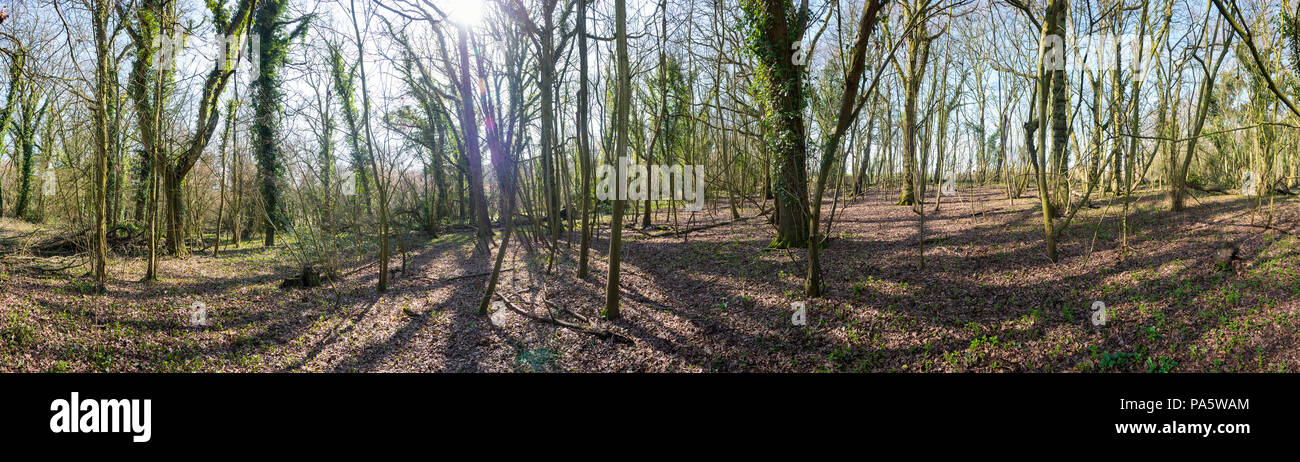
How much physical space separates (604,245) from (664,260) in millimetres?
2559

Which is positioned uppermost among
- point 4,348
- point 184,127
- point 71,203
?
point 184,127

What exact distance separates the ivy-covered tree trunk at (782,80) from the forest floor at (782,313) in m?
1.38

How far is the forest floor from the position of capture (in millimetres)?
4895

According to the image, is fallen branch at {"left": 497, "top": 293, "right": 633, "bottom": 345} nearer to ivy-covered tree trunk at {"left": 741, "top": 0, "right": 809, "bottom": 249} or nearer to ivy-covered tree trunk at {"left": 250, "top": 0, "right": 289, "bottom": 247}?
ivy-covered tree trunk at {"left": 741, "top": 0, "right": 809, "bottom": 249}

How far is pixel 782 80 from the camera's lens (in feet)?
27.3

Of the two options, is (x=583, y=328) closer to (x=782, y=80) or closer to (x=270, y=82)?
(x=782, y=80)

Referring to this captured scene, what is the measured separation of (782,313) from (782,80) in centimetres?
400

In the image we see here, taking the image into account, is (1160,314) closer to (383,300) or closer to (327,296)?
(383,300)

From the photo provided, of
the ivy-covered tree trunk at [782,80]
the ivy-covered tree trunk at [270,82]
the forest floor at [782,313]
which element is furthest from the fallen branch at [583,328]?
the ivy-covered tree trunk at [270,82]

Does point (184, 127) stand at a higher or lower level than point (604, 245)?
higher

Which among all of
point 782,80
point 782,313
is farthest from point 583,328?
point 782,80

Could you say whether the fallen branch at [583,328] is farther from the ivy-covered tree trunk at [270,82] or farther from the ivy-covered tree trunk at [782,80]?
the ivy-covered tree trunk at [270,82]

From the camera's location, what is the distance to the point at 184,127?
12422 mm
